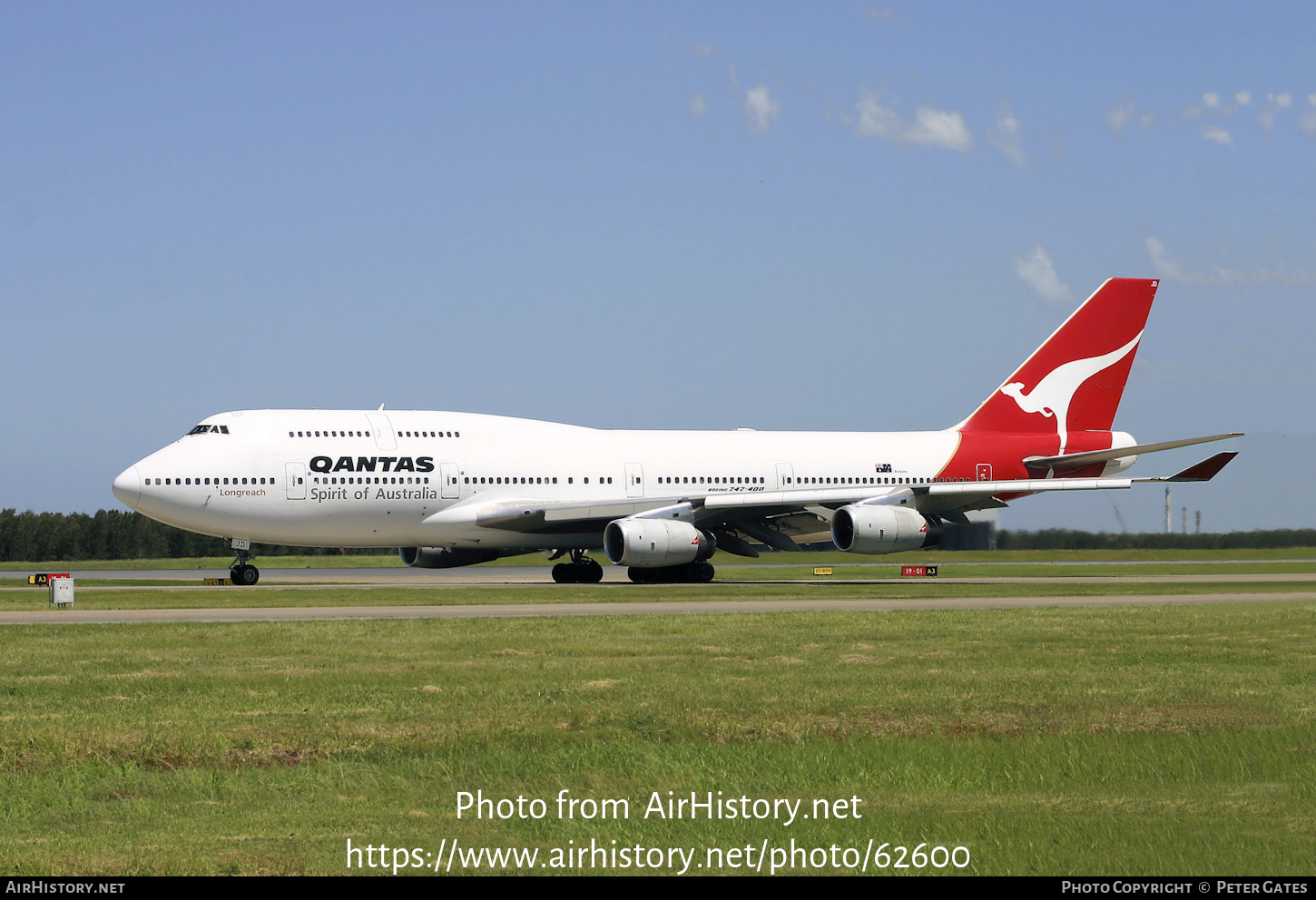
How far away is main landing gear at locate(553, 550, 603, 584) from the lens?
132ft

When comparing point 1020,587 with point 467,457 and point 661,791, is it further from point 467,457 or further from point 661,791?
point 661,791

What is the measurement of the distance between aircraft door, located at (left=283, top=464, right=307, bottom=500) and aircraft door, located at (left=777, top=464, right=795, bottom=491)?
13.9 metres

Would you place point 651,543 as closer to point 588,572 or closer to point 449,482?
point 588,572

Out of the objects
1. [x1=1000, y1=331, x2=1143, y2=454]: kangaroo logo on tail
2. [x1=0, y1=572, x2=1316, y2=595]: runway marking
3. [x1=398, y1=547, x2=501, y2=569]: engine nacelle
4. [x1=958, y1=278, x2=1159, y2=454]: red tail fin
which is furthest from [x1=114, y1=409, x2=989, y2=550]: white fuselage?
[x1=1000, y1=331, x2=1143, y2=454]: kangaroo logo on tail

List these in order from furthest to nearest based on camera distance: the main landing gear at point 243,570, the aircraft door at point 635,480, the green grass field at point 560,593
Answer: the aircraft door at point 635,480 < the main landing gear at point 243,570 < the green grass field at point 560,593

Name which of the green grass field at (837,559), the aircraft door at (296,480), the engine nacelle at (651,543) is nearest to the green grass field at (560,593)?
the engine nacelle at (651,543)

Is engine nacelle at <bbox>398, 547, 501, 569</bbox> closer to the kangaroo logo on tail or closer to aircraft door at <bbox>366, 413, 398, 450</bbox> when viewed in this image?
aircraft door at <bbox>366, 413, 398, 450</bbox>

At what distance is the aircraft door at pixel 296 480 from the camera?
3647cm

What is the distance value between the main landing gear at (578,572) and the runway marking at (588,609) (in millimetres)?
11468

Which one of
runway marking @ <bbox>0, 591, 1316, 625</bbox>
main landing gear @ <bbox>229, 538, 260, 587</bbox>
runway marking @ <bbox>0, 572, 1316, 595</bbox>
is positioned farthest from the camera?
main landing gear @ <bbox>229, 538, 260, 587</bbox>

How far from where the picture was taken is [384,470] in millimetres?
37375

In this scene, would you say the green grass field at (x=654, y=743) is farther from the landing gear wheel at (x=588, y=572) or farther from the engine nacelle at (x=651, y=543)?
the landing gear wheel at (x=588, y=572)
